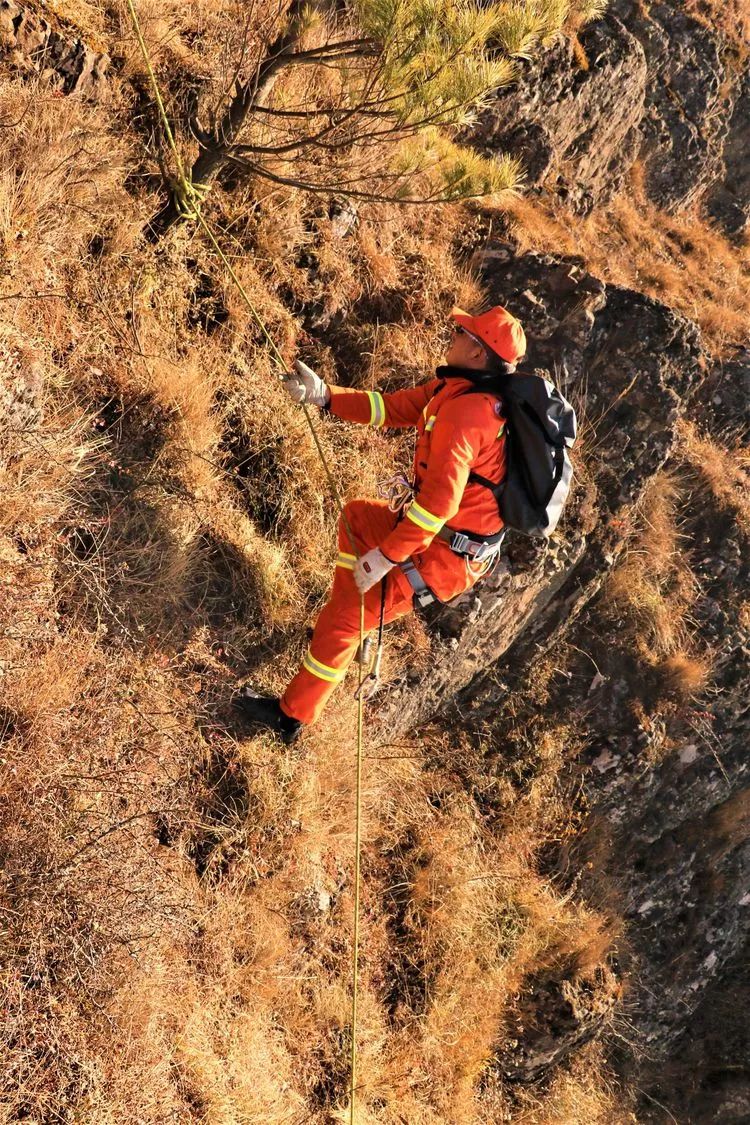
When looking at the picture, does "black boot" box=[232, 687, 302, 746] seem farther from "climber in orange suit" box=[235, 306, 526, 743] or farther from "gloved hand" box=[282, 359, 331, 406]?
"gloved hand" box=[282, 359, 331, 406]

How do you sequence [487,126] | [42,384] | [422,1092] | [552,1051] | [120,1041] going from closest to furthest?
1. [120,1041]
2. [42,384]
3. [422,1092]
4. [552,1051]
5. [487,126]

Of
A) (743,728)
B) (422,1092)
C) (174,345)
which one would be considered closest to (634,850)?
(743,728)

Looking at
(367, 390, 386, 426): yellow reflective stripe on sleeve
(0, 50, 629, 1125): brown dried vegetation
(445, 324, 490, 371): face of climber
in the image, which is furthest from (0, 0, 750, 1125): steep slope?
(445, 324, 490, 371): face of climber

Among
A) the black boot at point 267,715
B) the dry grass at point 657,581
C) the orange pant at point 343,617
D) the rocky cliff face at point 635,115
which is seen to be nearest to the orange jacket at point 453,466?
the orange pant at point 343,617

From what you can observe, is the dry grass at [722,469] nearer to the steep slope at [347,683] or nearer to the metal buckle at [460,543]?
the steep slope at [347,683]

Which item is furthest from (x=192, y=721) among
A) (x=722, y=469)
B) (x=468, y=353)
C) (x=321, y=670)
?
(x=722, y=469)

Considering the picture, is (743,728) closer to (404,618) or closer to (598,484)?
(598,484)
